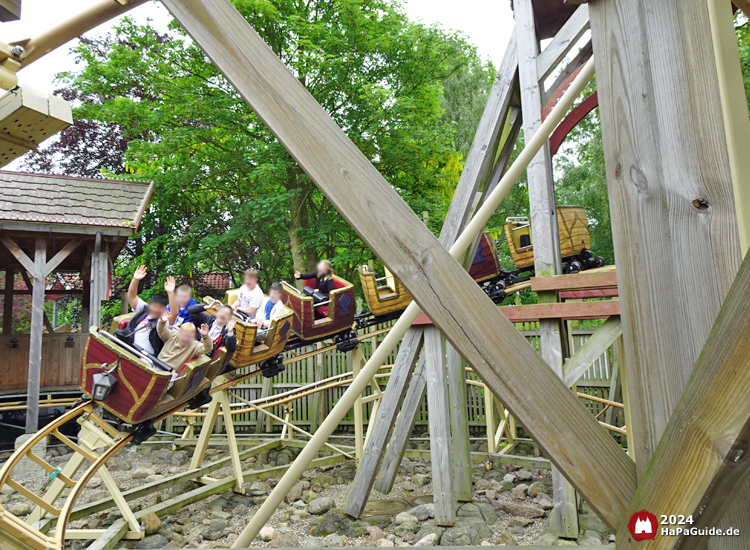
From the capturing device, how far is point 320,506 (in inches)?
154

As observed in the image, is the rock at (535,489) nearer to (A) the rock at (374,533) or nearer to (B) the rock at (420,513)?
(B) the rock at (420,513)

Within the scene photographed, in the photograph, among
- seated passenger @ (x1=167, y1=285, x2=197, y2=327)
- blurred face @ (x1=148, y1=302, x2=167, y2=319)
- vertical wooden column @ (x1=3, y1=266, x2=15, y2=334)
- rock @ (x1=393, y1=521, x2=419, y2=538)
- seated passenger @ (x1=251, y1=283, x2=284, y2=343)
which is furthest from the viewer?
vertical wooden column @ (x1=3, y1=266, x2=15, y2=334)

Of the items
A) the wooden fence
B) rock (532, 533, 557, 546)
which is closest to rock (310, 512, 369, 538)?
rock (532, 533, 557, 546)

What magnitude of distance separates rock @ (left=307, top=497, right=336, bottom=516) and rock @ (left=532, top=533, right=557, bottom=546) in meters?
1.57

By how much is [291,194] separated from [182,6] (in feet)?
28.0

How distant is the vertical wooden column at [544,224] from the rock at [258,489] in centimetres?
260

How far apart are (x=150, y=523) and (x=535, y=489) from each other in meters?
3.03

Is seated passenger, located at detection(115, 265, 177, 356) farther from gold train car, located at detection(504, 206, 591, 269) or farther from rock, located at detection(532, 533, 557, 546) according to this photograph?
gold train car, located at detection(504, 206, 591, 269)

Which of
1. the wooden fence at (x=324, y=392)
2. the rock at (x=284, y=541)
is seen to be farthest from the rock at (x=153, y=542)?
the wooden fence at (x=324, y=392)

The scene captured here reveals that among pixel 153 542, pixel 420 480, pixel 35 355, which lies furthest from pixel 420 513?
pixel 35 355

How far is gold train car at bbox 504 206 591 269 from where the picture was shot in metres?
5.61

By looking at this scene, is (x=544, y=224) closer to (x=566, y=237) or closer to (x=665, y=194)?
(x=665, y=194)

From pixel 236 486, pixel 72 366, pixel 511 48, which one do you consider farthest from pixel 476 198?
pixel 72 366

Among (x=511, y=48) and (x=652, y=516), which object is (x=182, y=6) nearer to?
(x=652, y=516)
